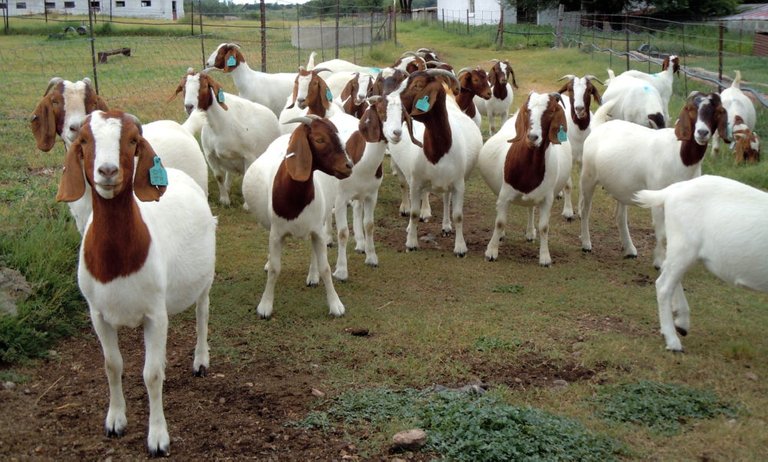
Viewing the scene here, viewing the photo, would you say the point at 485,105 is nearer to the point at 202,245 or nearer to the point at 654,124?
the point at 654,124

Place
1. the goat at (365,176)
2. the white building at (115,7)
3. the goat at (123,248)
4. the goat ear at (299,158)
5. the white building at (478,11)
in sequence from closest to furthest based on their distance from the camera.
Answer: the goat at (123,248)
the goat ear at (299,158)
the goat at (365,176)
the white building at (115,7)
the white building at (478,11)

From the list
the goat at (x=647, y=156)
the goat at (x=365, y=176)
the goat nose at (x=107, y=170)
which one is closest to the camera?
the goat nose at (x=107, y=170)

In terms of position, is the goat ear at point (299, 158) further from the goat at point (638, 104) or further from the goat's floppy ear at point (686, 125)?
the goat at point (638, 104)

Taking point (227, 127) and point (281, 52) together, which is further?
point (281, 52)

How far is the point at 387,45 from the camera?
28.8m

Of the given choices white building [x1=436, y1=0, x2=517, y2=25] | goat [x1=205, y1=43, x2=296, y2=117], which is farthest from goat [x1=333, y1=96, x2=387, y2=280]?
white building [x1=436, y1=0, x2=517, y2=25]

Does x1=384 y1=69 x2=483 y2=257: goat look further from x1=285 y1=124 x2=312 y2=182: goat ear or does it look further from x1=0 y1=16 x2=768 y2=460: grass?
x1=285 y1=124 x2=312 y2=182: goat ear

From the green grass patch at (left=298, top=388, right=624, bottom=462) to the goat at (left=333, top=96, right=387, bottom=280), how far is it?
9.03ft

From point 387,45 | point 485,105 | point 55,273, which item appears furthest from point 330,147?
point 387,45

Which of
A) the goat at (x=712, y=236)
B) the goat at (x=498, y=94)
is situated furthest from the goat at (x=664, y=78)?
the goat at (x=712, y=236)

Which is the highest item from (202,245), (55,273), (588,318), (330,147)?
(330,147)

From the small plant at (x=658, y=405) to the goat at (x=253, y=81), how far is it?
7.80m

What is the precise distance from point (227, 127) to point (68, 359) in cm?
429

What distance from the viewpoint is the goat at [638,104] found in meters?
12.3
